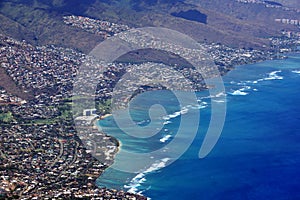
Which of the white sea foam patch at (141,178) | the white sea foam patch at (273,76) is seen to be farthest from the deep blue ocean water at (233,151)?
the white sea foam patch at (273,76)

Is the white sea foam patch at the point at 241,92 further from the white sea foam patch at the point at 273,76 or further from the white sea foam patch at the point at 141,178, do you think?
the white sea foam patch at the point at 141,178

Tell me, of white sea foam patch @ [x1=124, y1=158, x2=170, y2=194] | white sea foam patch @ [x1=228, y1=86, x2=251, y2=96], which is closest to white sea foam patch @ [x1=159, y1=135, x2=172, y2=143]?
white sea foam patch @ [x1=124, y1=158, x2=170, y2=194]

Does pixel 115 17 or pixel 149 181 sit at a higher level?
pixel 115 17

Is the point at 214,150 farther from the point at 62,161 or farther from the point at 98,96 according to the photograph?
the point at 98,96

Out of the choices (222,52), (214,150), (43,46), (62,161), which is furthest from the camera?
(222,52)

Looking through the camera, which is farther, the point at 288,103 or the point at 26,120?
the point at 288,103

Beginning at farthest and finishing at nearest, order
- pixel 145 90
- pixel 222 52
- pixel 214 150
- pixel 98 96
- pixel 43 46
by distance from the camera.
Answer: pixel 222 52 < pixel 43 46 < pixel 145 90 < pixel 98 96 < pixel 214 150

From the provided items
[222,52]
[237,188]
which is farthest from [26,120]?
[222,52]
